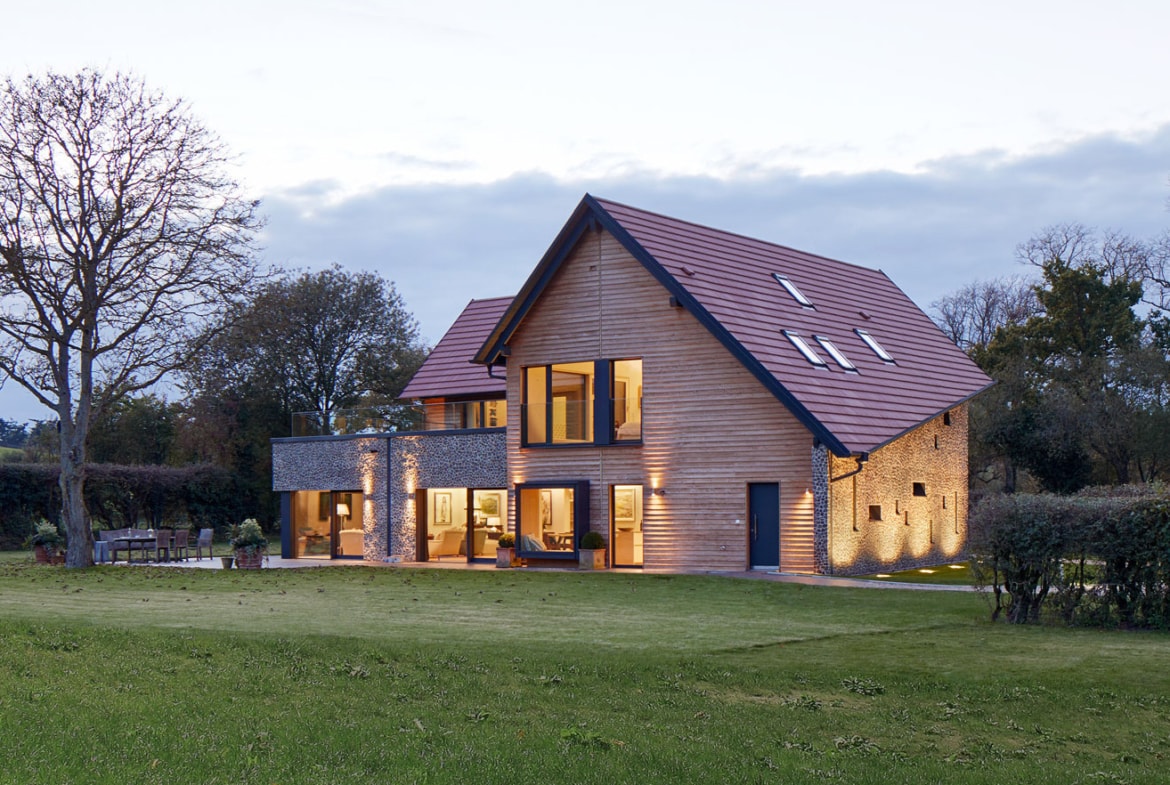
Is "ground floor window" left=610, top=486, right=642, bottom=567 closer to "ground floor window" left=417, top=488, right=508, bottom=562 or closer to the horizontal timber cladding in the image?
the horizontal timber cladding

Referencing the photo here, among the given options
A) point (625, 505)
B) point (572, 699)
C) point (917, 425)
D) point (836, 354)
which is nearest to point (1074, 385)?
point (917, 425)

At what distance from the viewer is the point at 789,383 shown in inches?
912

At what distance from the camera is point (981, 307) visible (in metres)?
59.7

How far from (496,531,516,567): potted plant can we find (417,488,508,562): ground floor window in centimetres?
207

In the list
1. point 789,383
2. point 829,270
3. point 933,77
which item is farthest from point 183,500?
point 933,77

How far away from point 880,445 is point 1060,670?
511 inches

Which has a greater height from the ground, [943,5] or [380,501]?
[943,5]

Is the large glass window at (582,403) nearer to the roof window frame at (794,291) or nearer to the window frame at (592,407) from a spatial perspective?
the window frame at (592,407)

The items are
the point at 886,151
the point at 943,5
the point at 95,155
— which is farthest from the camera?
the point at 886,151

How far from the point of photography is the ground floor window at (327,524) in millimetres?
31188

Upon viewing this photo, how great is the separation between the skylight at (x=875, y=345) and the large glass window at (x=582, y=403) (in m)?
6.07

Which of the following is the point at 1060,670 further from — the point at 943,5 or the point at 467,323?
the point at 467,323

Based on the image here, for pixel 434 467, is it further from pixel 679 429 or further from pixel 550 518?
pixel 679 429

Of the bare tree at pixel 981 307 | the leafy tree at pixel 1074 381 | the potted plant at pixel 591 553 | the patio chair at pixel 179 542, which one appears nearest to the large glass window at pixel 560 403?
the potted plant at pixel 591 553
